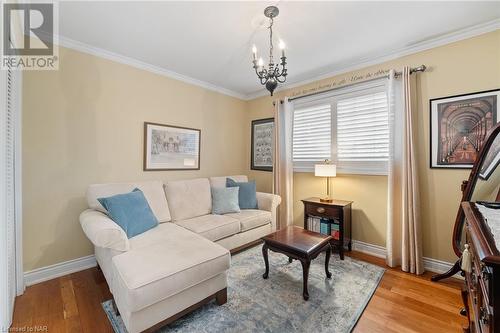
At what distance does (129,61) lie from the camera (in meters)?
2.81

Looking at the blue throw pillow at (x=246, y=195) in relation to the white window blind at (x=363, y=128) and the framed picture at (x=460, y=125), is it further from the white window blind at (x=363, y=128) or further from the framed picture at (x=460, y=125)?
the framed picture at (x=460, y=125)

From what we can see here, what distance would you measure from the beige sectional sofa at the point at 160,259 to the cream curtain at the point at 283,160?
1129 mm

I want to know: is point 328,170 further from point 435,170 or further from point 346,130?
point 435,170

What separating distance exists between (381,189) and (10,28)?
155 inches

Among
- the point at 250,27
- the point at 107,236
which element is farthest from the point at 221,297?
the point at 250,27

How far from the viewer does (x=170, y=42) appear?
245cm

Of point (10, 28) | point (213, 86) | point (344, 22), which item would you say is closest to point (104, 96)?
point (10, 28)

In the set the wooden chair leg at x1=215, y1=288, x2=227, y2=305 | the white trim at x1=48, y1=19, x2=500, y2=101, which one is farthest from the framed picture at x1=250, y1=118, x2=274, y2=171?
the wooden chair leg at x1=215, y1=288, x2=227, y2=305

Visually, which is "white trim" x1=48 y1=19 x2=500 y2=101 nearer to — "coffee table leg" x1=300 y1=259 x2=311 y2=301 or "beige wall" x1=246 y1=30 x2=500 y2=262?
"beige wall" x1=246 y1=30 x2=500 y2=262

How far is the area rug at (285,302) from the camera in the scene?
5.29 ft

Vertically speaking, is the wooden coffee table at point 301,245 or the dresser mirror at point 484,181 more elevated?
the dresser mirror at point 484,181

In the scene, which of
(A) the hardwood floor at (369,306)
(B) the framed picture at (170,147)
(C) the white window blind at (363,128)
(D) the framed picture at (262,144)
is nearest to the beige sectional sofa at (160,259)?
(A) the hardwood floor at (369,306)

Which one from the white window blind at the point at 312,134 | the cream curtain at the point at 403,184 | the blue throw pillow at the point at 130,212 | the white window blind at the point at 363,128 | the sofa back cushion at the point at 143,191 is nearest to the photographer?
the blue throw pillow at the point at 130,212

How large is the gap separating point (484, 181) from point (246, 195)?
2.60m
